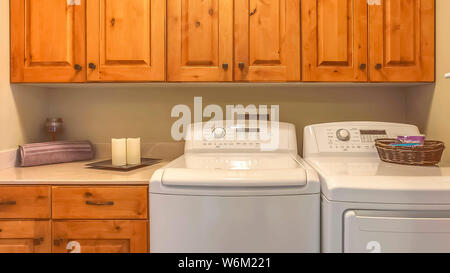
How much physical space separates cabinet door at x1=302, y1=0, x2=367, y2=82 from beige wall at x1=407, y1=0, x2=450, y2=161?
15.0 inches

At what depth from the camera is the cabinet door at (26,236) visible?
48.9 inches

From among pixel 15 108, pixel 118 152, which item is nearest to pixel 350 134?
pixel 118 152

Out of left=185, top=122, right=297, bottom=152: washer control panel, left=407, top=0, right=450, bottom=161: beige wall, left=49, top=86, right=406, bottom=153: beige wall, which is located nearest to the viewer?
left=407, top=0, right=450, bottom=161: beige wall

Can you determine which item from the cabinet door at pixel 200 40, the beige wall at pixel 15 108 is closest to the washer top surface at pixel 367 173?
the cabinet door at pixel 200 40

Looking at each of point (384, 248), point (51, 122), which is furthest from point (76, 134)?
point (384, 248)

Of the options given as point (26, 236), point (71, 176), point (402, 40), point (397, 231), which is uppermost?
point (402, 40)

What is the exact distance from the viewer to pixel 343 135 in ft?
5.13

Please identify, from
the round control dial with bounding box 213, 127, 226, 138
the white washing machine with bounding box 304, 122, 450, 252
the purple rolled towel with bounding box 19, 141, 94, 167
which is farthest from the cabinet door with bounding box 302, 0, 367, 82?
the purple rolled towel with bounding box 19, 141, 94, 167

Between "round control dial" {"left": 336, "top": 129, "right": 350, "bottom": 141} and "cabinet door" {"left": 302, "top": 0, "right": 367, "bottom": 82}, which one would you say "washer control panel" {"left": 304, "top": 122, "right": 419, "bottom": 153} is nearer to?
"round control dial" {"left": 336, "top": 129, "right": 350, "bottom": 141}

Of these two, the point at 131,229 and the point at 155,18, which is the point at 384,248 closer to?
the point at 131,229

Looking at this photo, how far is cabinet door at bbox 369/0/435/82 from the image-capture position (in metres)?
1.52

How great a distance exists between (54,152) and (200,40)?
3.39 feet

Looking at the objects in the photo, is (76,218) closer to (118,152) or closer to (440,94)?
(118,152)

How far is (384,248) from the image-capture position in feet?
3.16
